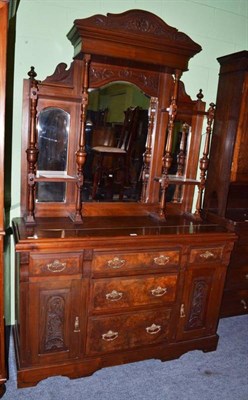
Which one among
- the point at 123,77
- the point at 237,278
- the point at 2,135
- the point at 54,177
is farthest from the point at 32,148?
the point at 237,278

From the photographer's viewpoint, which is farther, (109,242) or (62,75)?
(62,75)

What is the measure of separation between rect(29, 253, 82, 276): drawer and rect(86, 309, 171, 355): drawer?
1.24 ft

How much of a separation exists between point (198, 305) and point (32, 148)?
1.58 metres

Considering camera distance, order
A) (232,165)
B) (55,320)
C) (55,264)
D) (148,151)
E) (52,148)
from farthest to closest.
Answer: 1. (232,165)
2. (148,151)
3. (52,148)
4. (55,320)
5. (55,264)

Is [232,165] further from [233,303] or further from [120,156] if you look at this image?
[233,303]

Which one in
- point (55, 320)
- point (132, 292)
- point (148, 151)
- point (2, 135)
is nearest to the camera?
point (2, 135)

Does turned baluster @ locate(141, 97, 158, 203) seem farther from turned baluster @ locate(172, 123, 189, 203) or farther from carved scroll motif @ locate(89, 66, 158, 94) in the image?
turned baluster @ locate(172, 123, 189, 203)

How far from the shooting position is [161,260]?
6.78ft

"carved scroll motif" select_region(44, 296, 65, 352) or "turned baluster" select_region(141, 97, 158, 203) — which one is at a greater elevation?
"turned baluster" select_region(141, 97, 158, 203)

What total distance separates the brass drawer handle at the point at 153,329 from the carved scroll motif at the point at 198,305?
26 centimetres

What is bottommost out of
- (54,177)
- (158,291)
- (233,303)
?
(233,303)

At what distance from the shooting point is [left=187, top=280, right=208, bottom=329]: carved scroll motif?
2266mm

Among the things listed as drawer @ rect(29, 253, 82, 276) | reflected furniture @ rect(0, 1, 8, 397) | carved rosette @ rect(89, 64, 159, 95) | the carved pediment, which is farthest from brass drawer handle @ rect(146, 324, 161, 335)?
the carved pediment

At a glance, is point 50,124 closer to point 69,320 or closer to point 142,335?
point 69,320
